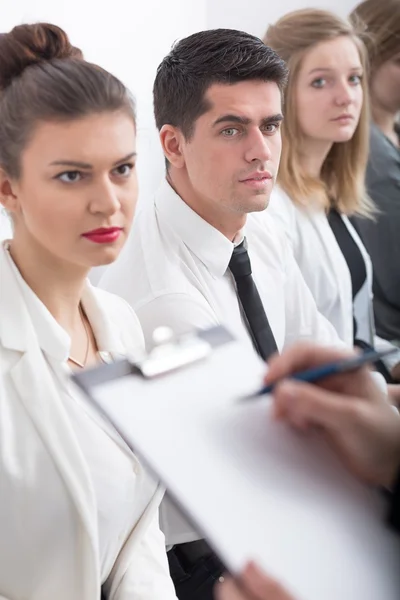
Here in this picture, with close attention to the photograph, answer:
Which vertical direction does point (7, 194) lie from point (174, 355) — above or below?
above

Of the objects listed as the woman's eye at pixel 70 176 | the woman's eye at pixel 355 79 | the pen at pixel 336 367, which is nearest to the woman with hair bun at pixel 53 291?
the woman's eye at pixel 70 176

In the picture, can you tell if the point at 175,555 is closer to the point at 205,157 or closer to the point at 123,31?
the point at 205,157

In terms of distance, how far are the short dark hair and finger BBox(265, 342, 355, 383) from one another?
0.57 meters

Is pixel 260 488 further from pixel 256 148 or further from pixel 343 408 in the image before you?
pixel 256 148

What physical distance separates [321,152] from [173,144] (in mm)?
471

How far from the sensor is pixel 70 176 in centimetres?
61

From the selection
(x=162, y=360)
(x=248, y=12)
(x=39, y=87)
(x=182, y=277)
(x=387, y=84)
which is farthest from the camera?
(x=387, y=84)

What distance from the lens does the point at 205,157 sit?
918 mm

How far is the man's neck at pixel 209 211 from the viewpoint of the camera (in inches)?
37.5

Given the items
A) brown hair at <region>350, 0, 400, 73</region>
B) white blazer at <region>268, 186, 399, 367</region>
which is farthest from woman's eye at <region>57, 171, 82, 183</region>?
brown hair at <region>350, 0, 400, 73</region>

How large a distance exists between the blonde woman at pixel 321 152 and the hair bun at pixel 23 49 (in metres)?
0.65

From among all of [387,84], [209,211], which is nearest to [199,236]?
[209,211]

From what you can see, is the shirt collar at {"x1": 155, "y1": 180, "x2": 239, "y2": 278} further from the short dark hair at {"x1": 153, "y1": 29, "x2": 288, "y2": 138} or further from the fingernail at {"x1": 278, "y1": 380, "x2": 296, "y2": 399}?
the fingernail at {"x1": 278, "y1": 380, "x2": 296, "y2": 399}

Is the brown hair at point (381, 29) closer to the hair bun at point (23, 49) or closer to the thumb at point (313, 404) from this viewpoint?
the hair bun at point (23, 49)
